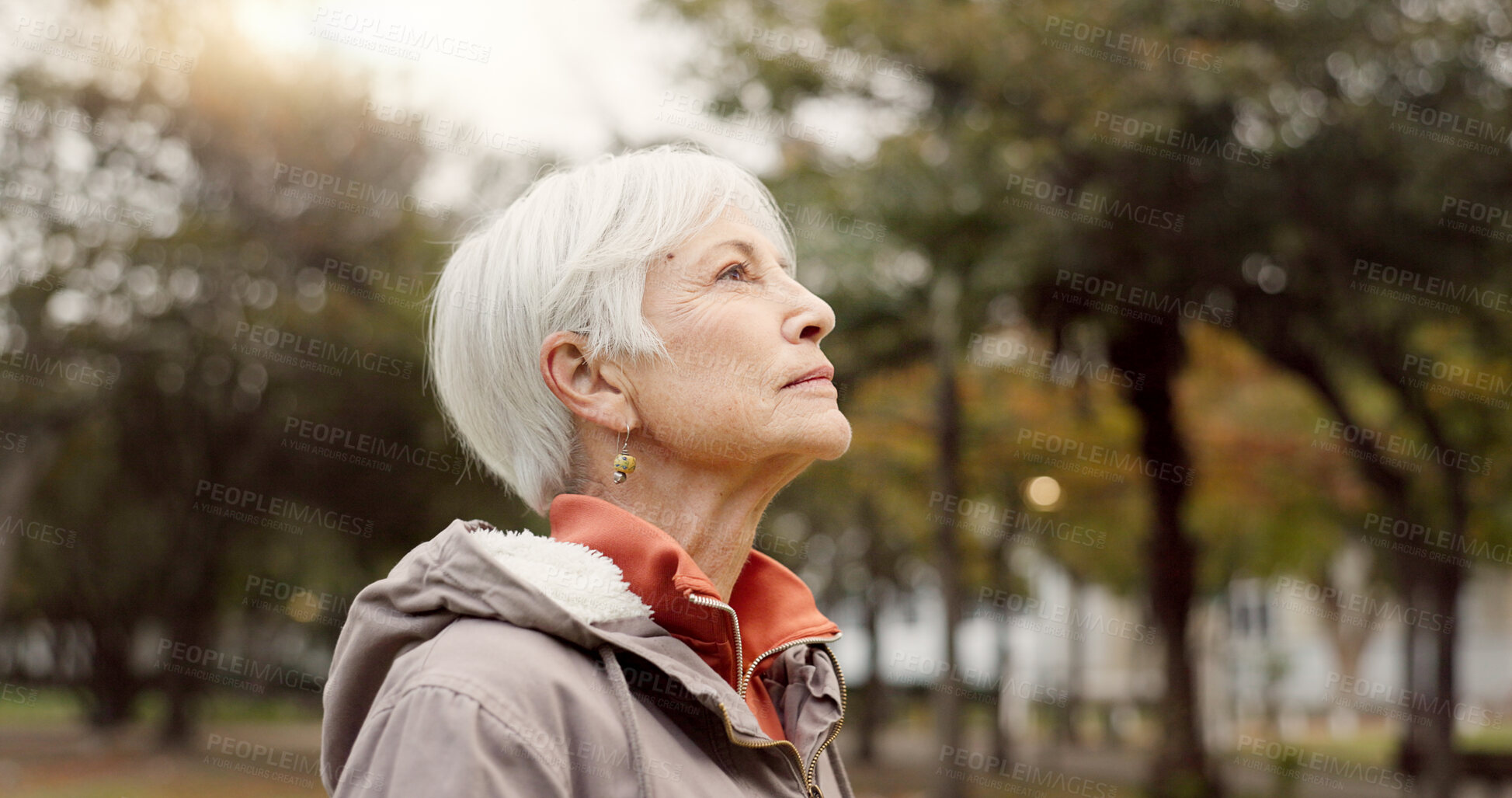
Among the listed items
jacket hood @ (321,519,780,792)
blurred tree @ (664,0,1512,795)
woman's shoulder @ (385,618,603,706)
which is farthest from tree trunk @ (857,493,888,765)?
woman's shoulder @ (385,618,603,706)

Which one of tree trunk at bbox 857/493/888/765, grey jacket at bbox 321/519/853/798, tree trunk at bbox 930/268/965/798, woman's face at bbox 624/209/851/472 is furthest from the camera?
tree trunk at bbox 857/493/888/765

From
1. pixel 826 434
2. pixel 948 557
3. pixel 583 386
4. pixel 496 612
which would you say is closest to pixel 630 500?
pixel 583 386

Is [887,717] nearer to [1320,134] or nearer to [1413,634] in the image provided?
[1413,634]

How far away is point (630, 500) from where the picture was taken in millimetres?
1809

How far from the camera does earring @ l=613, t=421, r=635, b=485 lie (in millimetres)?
1781

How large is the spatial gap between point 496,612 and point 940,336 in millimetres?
10780

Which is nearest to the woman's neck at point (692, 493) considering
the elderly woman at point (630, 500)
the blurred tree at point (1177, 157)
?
the elderly woman at point (630, 500)

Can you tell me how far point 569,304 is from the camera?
69.6 inches

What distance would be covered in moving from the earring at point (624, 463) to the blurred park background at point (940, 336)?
3.87ft

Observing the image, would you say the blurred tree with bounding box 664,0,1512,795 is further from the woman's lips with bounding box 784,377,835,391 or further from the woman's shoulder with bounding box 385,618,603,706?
the woman's shoulder with bounding box 385,618,603,706

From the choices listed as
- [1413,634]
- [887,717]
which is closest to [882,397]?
[1413,634]

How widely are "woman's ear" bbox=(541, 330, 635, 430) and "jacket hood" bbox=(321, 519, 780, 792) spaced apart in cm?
21

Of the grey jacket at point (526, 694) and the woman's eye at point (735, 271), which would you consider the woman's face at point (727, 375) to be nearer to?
the woman's eye at point (735, 271)

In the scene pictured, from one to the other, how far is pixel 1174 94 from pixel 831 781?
7.82 m
